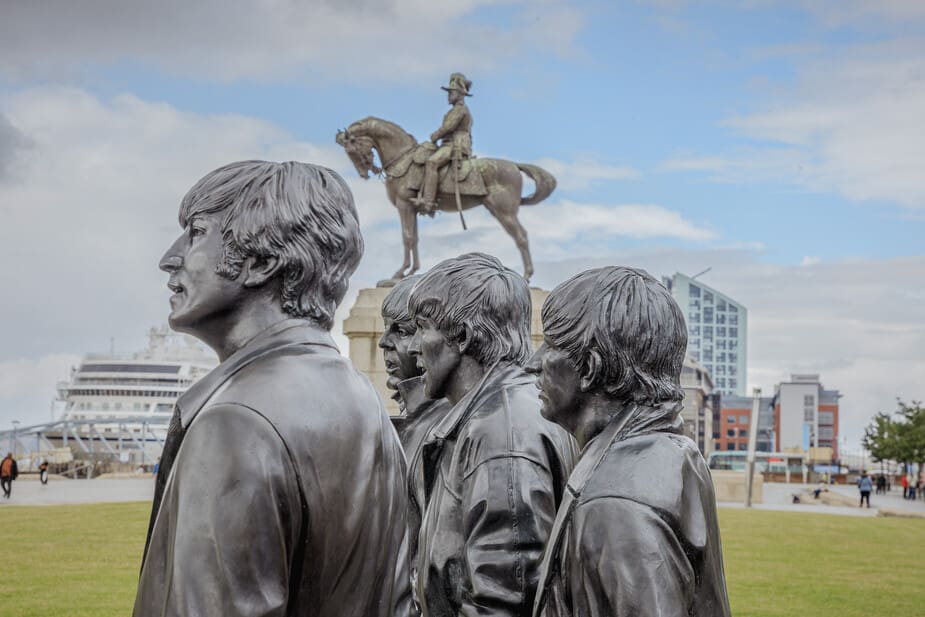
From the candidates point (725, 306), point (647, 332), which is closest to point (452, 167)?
point (647, 332)

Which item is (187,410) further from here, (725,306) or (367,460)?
(725,306)

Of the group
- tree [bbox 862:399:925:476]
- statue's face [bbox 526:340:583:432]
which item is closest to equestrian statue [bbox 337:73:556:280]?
statue's face [bbox 526:340:583:432]

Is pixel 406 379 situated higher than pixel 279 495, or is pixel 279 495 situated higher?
pixel 406 379

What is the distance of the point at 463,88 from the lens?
20.9 meters

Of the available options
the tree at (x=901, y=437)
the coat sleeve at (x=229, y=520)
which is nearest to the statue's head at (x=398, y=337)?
the coat sleeve at (x=229, y=520)

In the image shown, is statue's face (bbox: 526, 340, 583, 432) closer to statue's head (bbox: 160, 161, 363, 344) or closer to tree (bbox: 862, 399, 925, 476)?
statue's head (bbox: 160, 161, 363, 344)

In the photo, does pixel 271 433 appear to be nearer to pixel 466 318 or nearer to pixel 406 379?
pixel 466 318

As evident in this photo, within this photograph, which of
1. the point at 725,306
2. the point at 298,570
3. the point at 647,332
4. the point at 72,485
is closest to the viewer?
the point at 298,570

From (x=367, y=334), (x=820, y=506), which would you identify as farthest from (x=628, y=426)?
(x=820, y=506)

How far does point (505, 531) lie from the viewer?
3.20 metres

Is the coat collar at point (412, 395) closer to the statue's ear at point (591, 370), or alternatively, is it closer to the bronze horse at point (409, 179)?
the statue's ear at point (591, 370)

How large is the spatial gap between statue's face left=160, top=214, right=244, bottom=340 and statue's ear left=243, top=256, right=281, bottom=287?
0.02 m

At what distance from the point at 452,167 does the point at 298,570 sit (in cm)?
1874

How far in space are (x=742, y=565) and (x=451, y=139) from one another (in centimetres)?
955
